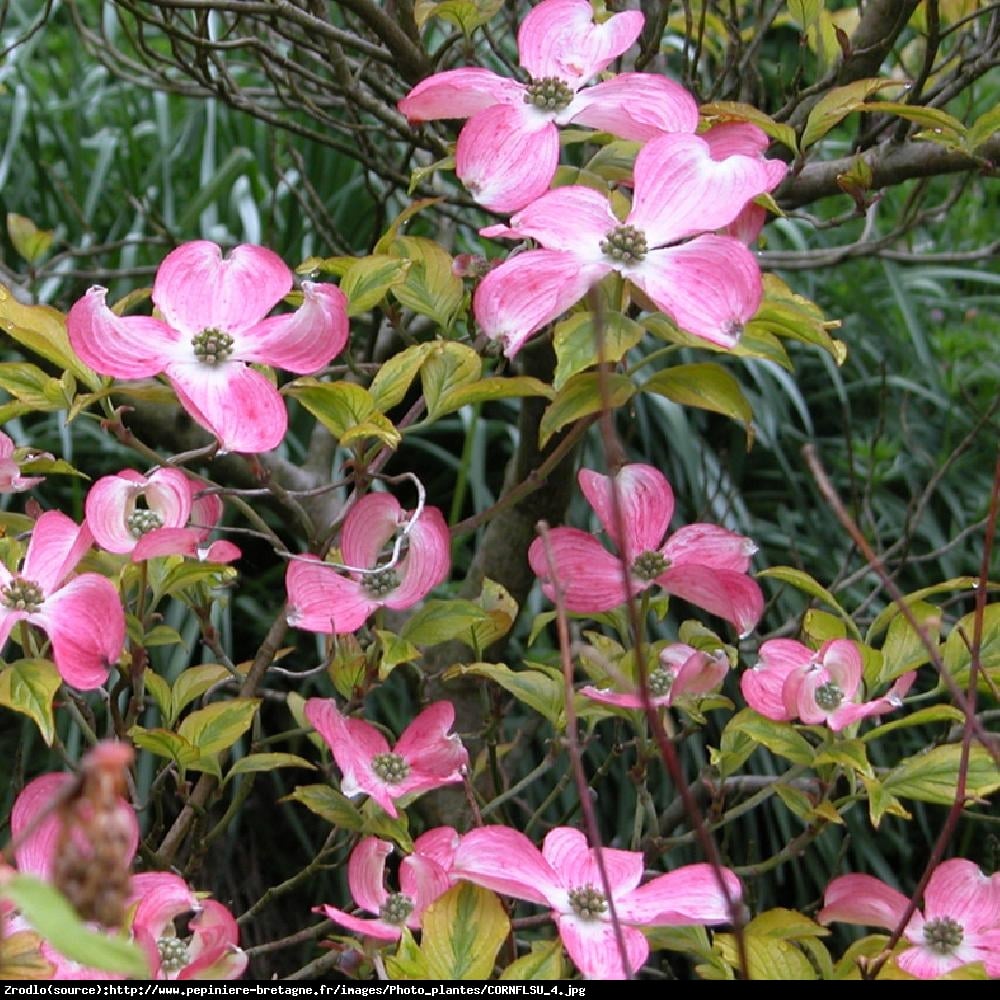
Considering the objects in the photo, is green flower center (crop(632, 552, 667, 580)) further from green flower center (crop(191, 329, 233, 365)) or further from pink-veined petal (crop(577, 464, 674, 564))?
green flower center (crop(191, 329, 233, 365))

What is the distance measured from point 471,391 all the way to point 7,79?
216cm

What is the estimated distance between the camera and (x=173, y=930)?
796 millimetres

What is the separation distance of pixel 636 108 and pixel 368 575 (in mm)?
376

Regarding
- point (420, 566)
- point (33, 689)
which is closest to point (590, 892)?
point (420, 566)

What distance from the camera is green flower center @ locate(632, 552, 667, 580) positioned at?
3.05 feet

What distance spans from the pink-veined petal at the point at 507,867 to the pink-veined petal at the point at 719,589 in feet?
0.83

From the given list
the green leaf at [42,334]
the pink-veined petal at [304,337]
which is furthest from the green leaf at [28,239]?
the pink-veined petal at [304,337]

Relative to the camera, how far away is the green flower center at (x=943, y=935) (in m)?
0.83

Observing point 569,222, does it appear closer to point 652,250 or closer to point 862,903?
point 652,250

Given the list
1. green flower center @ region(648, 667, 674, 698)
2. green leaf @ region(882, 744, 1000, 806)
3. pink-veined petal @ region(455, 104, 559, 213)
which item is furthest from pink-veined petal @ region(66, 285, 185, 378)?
green leaf @ region(882, 744, 1000, 806)

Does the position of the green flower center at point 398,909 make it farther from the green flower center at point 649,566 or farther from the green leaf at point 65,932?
the green leaf at point 65,932

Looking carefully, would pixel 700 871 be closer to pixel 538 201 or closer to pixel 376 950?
pixel 376 950

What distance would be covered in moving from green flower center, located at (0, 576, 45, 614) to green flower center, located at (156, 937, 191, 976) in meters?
0.23

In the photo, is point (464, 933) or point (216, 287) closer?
point (464, 933)
